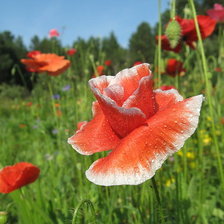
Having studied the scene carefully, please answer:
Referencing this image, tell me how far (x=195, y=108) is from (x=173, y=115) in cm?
3

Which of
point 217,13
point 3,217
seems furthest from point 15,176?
point 217,13

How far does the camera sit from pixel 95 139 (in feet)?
1.85

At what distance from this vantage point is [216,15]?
6.29 feet

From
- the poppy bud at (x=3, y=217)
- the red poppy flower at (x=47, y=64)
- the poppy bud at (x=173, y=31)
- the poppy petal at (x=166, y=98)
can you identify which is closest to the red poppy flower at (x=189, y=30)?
the poppy bud at (x=173, y=31)

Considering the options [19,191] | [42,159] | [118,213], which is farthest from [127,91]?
[42,159]

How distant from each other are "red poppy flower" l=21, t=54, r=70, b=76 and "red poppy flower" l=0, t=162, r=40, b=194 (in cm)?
76

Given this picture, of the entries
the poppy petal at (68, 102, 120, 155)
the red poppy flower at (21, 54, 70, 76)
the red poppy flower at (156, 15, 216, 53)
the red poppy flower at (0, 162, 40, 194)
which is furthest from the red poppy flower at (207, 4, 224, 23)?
the poppy petal at (68, 102, 120, 155)

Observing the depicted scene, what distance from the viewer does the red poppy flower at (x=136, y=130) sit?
1.48 feet

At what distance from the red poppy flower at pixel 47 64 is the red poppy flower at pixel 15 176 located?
76 centimetres

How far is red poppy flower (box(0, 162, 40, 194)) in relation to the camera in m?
0.91

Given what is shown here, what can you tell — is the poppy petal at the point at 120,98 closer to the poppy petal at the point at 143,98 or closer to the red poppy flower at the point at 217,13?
the poppy petal at the point at 143,98

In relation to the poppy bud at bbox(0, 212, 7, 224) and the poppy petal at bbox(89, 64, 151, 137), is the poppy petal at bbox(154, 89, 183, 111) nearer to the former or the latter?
the poppy petal at bbox(89, 64, 151, 137)

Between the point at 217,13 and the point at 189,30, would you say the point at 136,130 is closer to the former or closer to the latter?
the point at 189,30

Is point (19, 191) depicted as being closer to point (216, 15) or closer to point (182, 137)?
point (182, 137)
